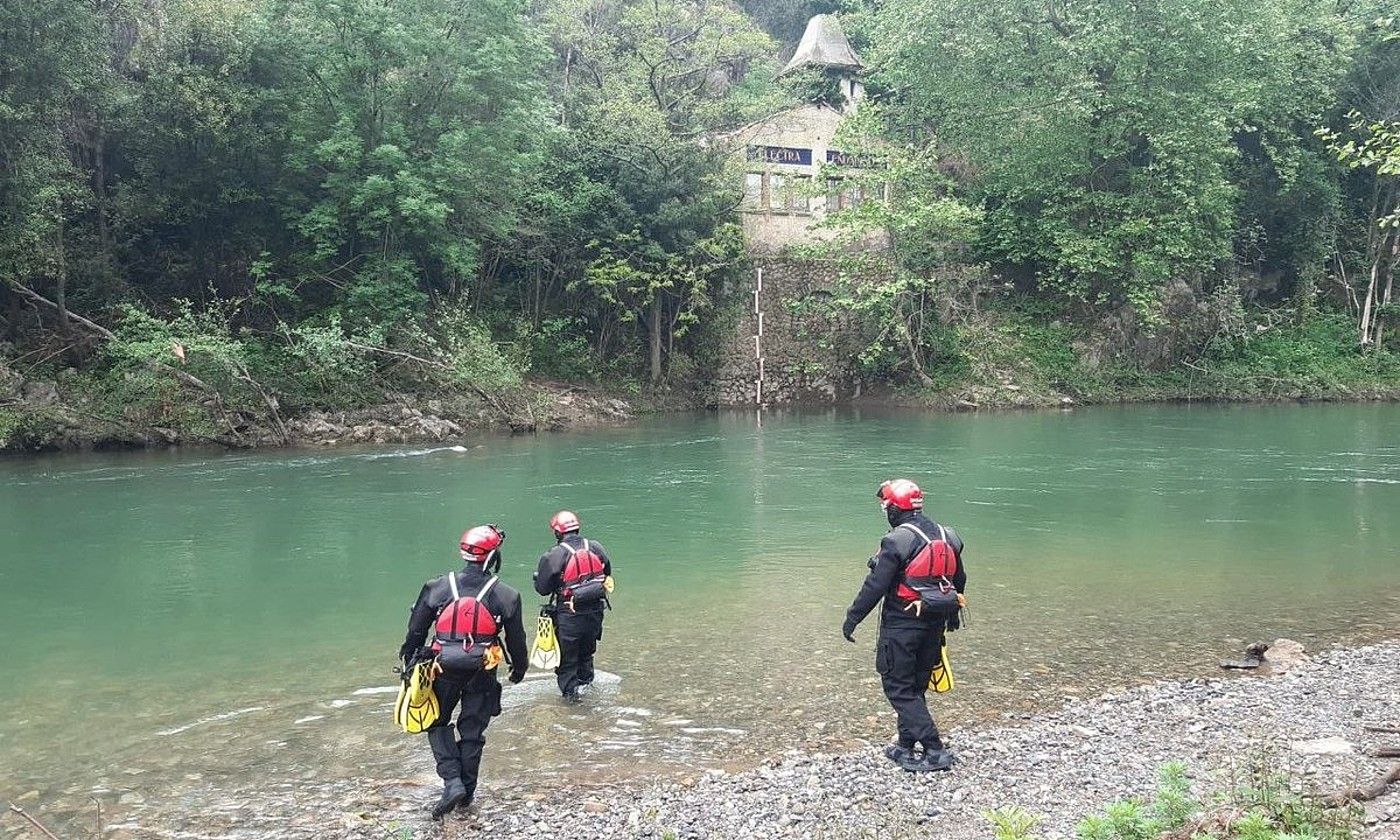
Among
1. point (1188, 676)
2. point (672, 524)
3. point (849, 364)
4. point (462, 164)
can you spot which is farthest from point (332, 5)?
point (1188, 676)

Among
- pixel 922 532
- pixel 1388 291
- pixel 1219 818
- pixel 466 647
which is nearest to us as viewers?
pixel 1219 818

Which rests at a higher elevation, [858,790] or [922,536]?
[922,536]

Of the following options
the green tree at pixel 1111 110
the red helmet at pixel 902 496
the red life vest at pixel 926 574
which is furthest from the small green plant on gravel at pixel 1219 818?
the green tree at pixel 1111 110

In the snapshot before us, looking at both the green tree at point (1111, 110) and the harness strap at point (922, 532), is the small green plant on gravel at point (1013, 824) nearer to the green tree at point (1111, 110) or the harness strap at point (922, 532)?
the harness strap at point (922, 532)

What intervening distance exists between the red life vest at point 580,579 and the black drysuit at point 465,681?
67.8 inches

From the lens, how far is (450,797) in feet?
21.6

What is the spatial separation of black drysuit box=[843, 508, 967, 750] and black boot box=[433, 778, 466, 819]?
104 inches

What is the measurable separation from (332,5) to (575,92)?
37.3ft

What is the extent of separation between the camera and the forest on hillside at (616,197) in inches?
1051

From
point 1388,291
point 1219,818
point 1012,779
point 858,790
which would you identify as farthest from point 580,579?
point 1388,291

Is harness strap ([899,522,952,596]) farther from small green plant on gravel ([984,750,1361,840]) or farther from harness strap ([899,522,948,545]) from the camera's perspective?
small green plant on gravel ([984,750,1361,840])

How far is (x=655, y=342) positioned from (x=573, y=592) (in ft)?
88.5

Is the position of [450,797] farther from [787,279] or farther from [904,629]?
[787,279]

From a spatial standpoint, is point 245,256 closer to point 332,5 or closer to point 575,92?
point 332,5
